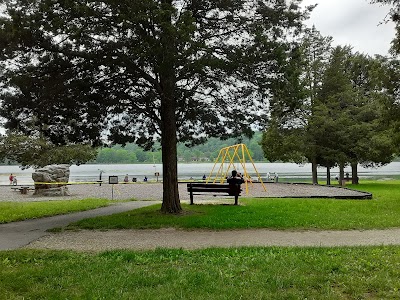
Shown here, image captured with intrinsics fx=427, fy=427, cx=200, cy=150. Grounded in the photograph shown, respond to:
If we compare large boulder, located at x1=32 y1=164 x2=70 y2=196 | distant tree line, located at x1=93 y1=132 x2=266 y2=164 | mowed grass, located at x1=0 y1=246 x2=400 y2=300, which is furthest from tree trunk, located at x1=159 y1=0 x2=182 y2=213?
large boulder, located at x1=32 y1=164 x2=70 y2=196

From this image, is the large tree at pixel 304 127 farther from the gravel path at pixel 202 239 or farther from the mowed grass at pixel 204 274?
the mowed grass at pixel 204 274

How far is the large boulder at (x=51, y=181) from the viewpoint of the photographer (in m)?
26.5

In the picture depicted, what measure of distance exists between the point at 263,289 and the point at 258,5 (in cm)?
975

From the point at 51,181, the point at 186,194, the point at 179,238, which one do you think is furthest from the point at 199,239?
the point at 51,181

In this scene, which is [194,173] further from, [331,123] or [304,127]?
[331,123]

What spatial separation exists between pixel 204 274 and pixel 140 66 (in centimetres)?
792

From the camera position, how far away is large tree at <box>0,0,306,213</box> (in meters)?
10.5

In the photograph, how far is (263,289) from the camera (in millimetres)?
4926

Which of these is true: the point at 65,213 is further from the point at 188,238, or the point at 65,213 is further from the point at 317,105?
the point at 317,105

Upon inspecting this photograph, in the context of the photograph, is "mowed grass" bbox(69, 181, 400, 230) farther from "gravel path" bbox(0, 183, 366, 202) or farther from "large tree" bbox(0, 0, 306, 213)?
"gravel path" bbox(0, 183, 366, 202)

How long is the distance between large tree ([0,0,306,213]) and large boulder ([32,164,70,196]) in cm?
1247

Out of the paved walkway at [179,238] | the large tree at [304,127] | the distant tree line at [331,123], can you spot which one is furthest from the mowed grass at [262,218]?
the large tree at [304,127]

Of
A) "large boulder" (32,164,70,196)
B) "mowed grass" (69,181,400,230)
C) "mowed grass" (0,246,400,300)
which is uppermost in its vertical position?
"large boulder" (32,164,70,196)

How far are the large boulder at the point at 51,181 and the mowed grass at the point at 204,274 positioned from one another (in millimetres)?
20014
